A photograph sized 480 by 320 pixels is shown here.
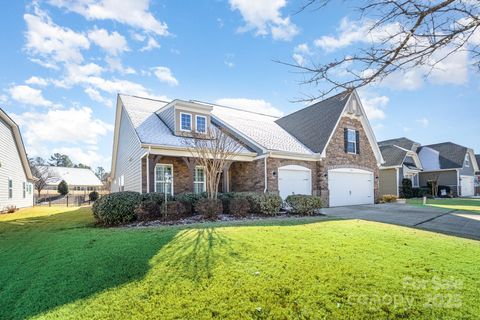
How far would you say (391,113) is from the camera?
8031mm

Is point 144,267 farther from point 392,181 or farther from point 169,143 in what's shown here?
point 392,181

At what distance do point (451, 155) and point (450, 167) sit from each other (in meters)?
1.98

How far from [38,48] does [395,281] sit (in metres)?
14.4

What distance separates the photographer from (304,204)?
37.5 ft

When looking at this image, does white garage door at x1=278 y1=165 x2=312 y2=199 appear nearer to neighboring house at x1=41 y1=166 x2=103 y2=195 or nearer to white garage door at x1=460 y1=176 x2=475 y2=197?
white garage door at x1=460 y1=176 x2=475 y2=197

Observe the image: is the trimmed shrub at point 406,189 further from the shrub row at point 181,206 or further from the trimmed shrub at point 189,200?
the trimmed shrub at point 189,200

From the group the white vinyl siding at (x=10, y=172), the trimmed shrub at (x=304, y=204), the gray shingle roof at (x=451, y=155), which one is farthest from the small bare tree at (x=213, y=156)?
the gray shingle roof at (x=451, y=155)

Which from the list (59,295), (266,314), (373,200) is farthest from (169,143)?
(373,200)

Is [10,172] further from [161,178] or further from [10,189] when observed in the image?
[161,178]

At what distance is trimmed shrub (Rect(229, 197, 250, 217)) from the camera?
35.6 ft

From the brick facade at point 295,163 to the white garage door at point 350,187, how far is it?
0.41m

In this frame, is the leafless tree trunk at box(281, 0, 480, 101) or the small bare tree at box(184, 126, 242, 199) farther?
the small bare tree at box(184, 126, 242, 199)

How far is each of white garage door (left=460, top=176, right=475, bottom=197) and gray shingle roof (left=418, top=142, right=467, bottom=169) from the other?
6.21 feet

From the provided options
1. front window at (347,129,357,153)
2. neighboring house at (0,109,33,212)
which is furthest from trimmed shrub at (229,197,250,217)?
neighboring house at (0,109,33,212)
